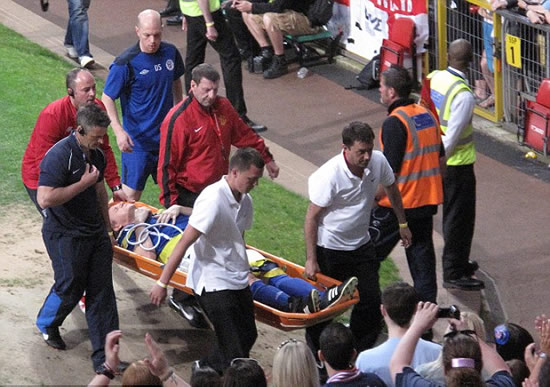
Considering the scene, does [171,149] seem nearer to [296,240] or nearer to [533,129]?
[296,240]

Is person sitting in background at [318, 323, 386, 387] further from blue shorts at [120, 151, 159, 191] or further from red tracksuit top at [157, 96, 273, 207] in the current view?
blue shorts at [120, 151, 159, 191]

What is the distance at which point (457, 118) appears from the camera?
9.66m

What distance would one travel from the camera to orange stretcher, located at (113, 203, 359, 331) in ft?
26.0

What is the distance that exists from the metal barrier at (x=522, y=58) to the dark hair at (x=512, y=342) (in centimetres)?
644

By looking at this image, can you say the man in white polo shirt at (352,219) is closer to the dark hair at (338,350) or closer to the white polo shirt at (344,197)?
the white polo shirt at (344,197)

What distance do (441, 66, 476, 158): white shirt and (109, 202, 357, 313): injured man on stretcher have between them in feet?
6.44

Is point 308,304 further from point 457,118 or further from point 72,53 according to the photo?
point 72,53

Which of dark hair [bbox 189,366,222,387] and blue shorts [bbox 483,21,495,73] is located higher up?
dark hair [bbox 189,366,222,387]

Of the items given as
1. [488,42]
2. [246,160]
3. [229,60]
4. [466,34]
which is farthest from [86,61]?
[246,160]

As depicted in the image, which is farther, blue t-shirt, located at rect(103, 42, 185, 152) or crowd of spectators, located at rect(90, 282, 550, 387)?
blue t-shirt, located at rect(103, 42, 185, 152)

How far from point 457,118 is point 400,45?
526 centimetres

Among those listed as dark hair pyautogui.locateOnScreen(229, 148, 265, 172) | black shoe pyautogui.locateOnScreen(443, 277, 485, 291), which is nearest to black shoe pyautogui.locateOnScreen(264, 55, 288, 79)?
black shoe pyautogui.locateOnScreen(443, 277, 485, 291)

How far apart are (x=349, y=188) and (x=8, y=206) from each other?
13.6 ft

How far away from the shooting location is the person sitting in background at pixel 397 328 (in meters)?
6.87
